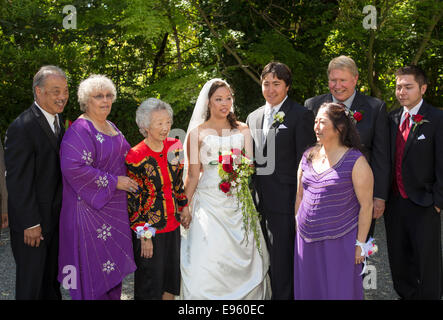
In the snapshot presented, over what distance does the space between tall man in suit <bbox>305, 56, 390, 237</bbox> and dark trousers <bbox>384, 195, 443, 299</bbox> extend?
374 mm

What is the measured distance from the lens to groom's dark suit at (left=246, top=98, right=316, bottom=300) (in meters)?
4.14

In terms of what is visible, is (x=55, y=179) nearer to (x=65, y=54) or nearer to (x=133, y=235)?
(x=133, y=235)

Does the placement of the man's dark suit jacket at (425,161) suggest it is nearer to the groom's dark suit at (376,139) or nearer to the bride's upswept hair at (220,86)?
the groom's dark suit at (376,139)

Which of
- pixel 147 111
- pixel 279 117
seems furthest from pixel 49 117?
pixel 279 117

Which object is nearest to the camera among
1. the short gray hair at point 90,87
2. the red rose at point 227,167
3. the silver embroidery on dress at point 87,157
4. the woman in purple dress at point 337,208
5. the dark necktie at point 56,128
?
the woman in purple dress at point 337,208

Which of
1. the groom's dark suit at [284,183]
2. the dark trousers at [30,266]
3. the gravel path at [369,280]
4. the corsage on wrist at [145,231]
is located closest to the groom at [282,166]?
the groom's dark suit at [284,183]

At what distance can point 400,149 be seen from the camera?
423 centimetres

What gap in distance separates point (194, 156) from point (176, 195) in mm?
497

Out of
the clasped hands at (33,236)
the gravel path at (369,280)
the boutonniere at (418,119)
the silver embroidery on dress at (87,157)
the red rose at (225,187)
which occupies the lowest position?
the gravel path at (369,280)

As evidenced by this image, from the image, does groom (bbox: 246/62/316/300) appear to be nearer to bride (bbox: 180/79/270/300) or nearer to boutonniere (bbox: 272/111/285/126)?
boutonniere (bbox: 272/111/285/126)

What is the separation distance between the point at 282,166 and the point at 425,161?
1.36 meters

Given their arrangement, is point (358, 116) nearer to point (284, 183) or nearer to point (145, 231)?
point (284, 183)

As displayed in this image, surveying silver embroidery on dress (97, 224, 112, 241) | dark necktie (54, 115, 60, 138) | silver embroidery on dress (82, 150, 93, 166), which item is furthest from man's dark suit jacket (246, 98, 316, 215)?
dark necktie (54, 115, 60, 138)

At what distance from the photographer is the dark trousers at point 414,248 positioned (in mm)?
4145
